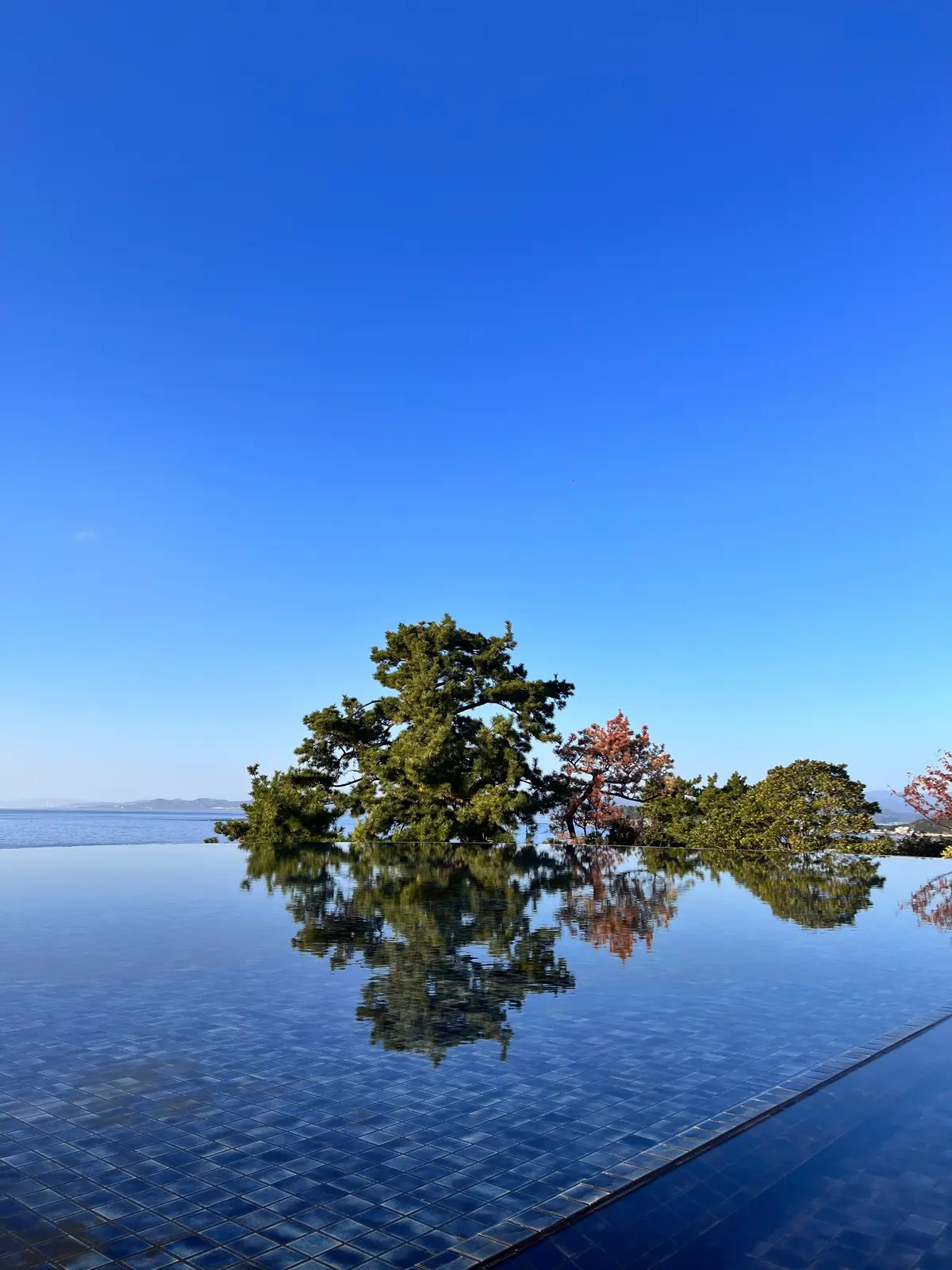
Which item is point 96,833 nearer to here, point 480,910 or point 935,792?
point 480,910

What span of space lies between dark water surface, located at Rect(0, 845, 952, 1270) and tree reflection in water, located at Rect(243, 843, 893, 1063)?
61 millimetres

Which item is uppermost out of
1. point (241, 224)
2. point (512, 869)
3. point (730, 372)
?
point (241, 224)

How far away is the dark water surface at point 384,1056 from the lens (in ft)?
9.61

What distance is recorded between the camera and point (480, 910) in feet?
36.3

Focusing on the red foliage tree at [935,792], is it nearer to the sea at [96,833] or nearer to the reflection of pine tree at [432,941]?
the reflection of pine tree at [432,941]

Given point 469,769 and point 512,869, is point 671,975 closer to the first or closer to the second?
point 512,869

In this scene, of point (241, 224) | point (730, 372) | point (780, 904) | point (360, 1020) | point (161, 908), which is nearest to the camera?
point (360, 1020)

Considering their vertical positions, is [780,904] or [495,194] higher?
[495,194]

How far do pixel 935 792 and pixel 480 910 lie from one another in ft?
60.7

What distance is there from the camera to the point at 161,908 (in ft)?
37.1

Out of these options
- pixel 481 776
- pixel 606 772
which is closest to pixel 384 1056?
pixel 481 776

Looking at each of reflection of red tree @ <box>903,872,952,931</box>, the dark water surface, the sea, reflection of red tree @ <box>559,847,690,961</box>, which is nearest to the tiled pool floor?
the dark water surface

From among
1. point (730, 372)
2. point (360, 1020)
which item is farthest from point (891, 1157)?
point (730, 372)

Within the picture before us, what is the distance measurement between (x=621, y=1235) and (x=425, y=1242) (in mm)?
714
